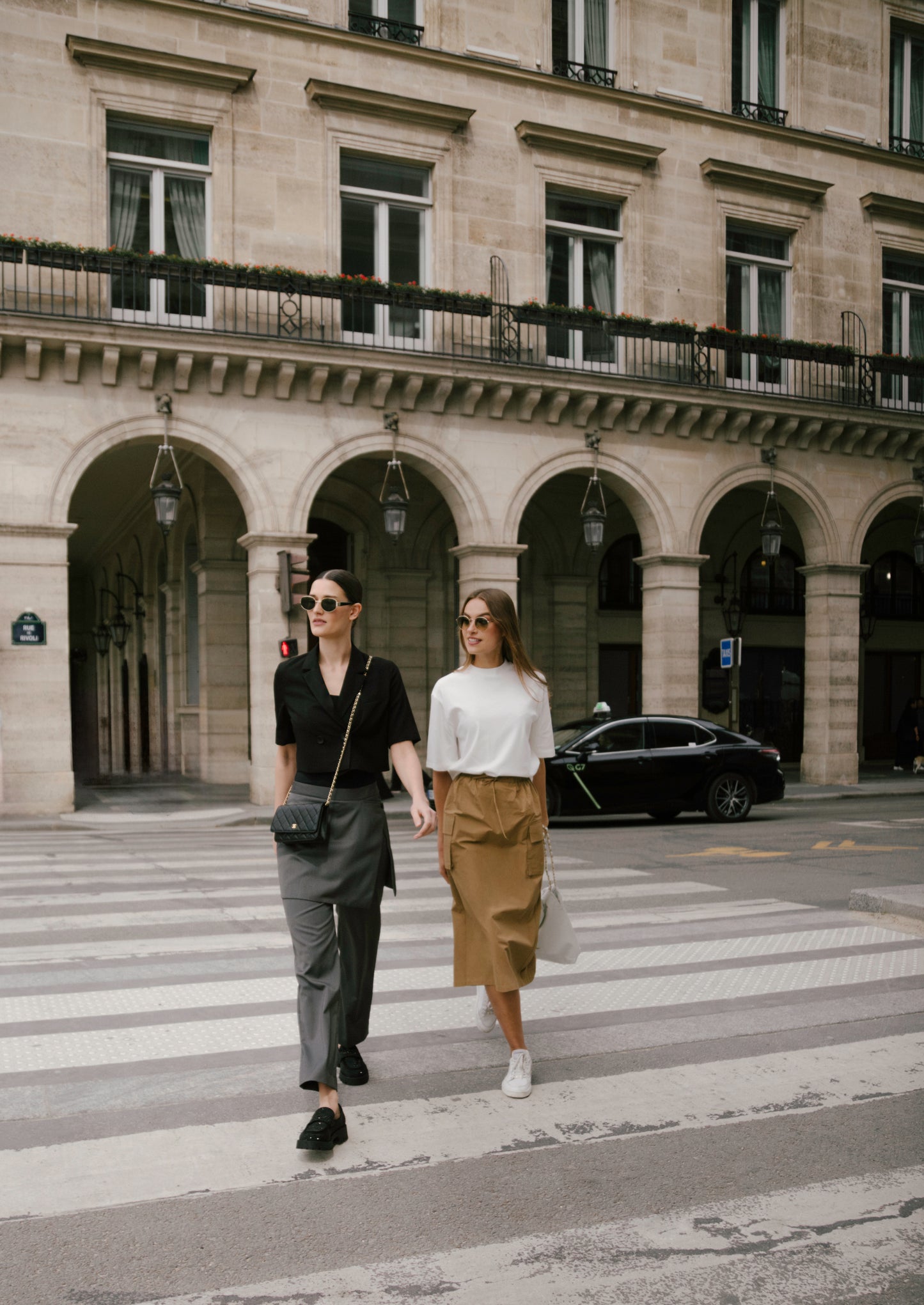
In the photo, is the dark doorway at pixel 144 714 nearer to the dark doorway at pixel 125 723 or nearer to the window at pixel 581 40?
the dark doorway at pixel 125 723

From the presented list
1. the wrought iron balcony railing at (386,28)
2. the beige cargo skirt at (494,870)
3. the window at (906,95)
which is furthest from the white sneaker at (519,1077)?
the window at (906,95)

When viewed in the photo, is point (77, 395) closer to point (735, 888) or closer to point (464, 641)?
point (735, 888)

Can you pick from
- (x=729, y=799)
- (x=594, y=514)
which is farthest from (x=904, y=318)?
(x=729, y=799)

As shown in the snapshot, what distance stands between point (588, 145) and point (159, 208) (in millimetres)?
8071

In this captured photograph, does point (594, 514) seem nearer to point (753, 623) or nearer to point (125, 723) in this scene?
point (753, 623)

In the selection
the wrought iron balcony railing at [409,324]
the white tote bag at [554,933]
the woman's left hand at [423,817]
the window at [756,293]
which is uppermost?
the window at [756,293]

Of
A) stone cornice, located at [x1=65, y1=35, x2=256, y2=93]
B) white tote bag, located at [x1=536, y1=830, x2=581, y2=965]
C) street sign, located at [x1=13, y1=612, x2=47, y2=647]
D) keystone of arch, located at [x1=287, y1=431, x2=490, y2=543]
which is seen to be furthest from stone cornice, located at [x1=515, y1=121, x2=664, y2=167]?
white tote bag, located at [x1=536, y1=830, x2=581, y2=965]

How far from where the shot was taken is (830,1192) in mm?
3750

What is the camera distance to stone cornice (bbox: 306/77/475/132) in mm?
18969

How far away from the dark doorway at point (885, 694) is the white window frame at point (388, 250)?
1580cm

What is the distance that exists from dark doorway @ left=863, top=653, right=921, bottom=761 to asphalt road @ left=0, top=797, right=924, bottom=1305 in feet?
74.4

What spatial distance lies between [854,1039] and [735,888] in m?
4.62

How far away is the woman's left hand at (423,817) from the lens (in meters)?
4.50

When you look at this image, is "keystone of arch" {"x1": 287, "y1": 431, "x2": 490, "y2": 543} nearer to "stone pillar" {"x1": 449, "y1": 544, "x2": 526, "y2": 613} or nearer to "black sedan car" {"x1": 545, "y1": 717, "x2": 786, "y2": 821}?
"stone pillar" {"x1": 449, "y1": 544, "x2": 526, "y2": 613}
